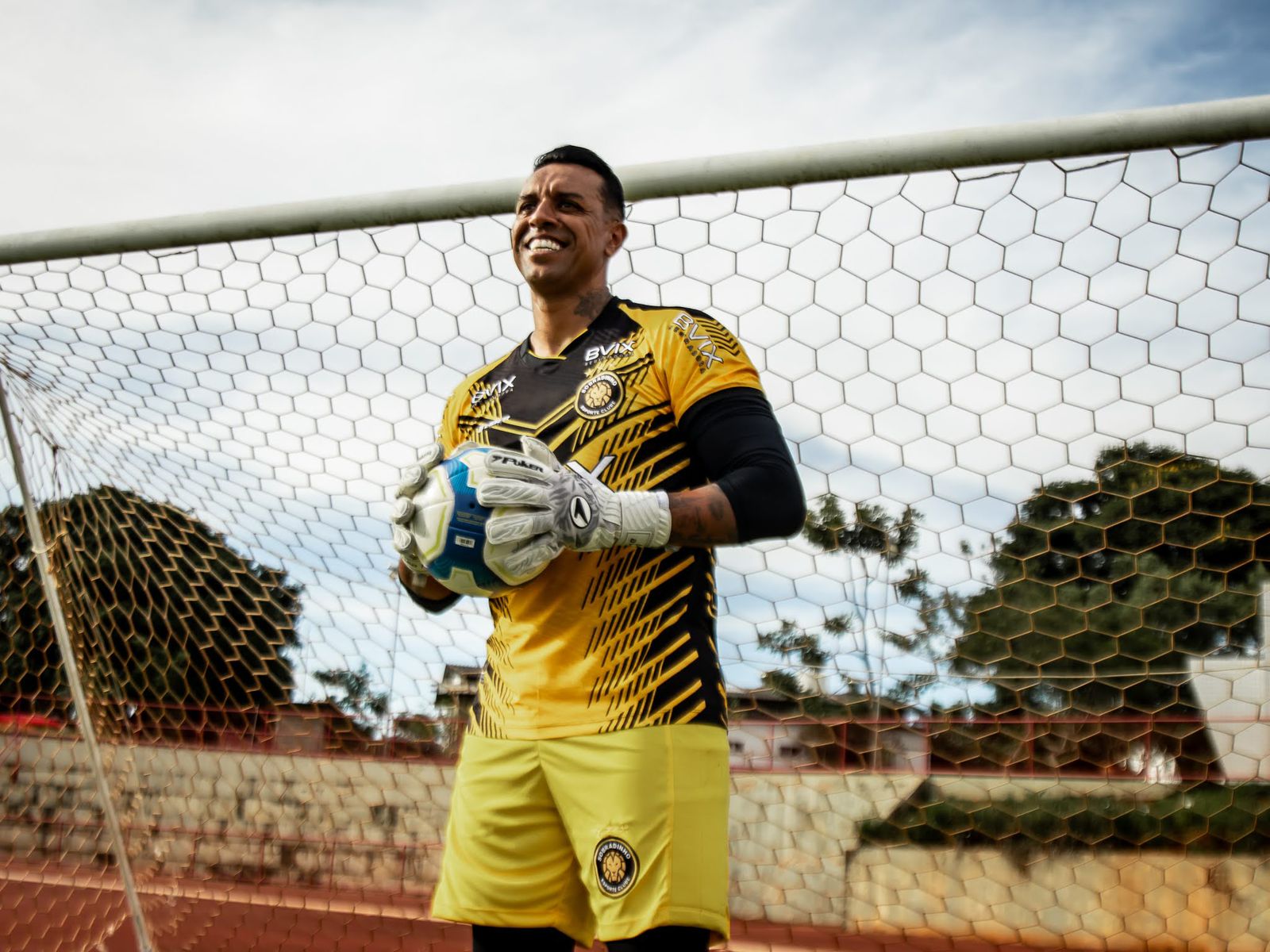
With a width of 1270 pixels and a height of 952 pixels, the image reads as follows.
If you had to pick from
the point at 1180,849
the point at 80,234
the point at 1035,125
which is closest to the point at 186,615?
the point at 80,234

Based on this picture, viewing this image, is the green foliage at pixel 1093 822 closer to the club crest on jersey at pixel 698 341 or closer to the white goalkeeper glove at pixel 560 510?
the club crest on jersey at pixel 698 341

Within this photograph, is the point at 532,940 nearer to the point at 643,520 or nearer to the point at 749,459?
the point at 643,520

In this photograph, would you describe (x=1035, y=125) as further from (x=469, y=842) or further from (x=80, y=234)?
(x=80, y=234)

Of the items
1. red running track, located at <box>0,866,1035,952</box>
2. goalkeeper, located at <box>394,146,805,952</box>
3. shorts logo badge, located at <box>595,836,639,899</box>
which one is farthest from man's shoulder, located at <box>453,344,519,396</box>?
red running track, located at <box>0,866,1035,952</box>

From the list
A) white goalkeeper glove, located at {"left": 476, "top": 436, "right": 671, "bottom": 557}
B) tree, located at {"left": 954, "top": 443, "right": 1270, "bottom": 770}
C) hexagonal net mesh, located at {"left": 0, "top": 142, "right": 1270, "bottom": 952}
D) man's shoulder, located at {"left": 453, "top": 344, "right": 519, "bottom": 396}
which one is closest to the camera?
white goalkeeper glove, located at {"left": 476, "top": 436, "right": 671, "bottom": 557}

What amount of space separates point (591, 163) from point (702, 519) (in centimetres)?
85

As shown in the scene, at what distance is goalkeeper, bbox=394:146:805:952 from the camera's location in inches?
61.8

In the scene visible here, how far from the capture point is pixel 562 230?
77.0 inches

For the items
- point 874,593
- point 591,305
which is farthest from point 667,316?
point 874,593

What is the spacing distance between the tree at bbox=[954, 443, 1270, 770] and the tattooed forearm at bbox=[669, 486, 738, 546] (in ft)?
5.52

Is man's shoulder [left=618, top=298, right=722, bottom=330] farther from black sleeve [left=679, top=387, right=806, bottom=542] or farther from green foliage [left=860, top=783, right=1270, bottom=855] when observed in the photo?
green foliage [left=860, top=783, right=1270, bottom=855]

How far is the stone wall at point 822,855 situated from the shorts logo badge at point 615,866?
508 centimetres

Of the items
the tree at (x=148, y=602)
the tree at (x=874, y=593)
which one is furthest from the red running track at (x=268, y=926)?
the tree at (x=874, y=593)

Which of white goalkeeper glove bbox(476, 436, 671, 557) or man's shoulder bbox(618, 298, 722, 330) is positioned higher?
man's shoulder bbox(618, 298, 722, 330)
